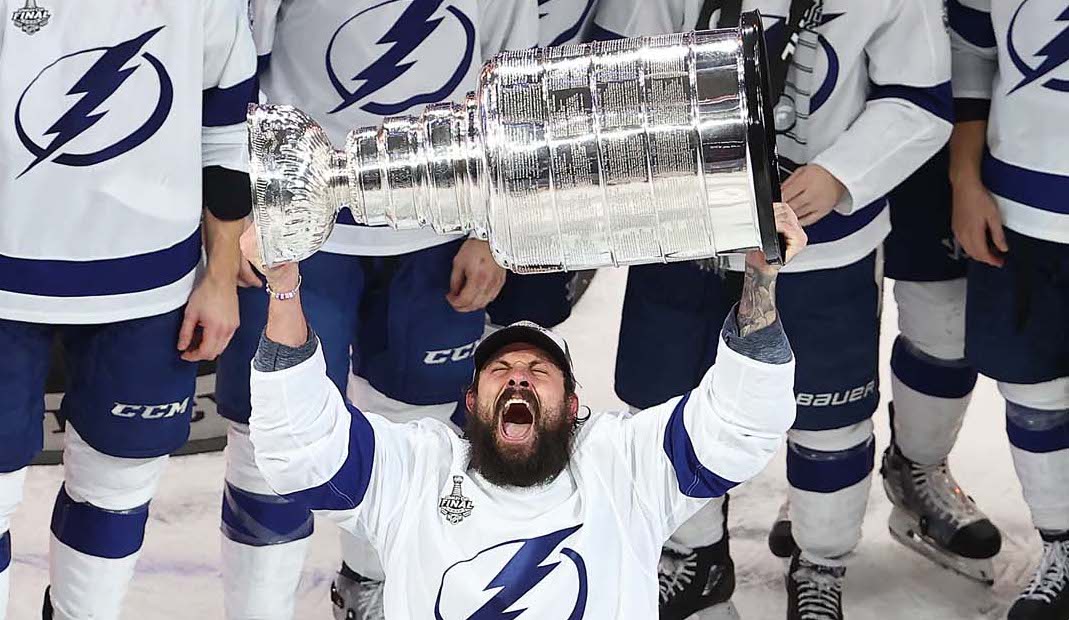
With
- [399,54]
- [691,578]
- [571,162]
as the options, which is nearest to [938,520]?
[691,578]

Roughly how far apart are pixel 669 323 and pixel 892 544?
2.21 ft

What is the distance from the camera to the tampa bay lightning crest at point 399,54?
6.81 ft

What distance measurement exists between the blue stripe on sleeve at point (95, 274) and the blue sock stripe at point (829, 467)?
0.92 metres

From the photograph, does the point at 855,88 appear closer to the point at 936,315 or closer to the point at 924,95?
the point at 924,95

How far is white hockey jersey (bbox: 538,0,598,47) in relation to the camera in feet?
7.58

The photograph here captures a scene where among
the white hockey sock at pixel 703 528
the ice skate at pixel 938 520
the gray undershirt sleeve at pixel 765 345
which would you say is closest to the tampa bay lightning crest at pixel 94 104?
the gray undershirt sleeve at pixel 765 345

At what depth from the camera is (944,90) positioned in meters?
2.19

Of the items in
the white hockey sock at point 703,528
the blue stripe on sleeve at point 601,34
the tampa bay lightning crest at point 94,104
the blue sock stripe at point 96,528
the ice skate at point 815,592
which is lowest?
the ice skate at point 815,592

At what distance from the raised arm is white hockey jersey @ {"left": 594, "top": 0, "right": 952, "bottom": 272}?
0.48 metres

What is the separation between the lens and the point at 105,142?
1.91m

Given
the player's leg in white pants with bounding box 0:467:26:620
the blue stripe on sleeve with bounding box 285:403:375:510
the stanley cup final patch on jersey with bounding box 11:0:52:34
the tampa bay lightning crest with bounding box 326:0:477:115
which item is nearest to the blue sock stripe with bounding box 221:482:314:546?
the player's leg in white pants with bounding box 0:467:26:620

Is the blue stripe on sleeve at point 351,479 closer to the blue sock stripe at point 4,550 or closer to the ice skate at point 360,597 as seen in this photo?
the blue sock stripe at point 4,550

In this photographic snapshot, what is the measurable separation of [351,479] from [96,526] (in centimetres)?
51

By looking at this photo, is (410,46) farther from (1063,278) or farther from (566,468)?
(1063,278)
